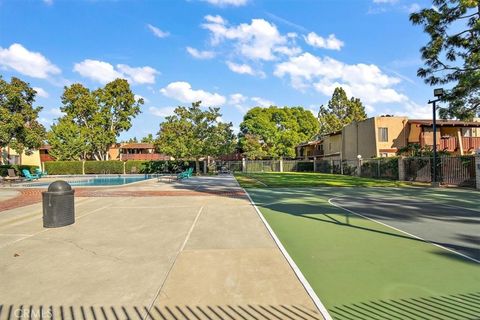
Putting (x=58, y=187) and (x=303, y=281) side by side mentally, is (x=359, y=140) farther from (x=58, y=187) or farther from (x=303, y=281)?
(x=303, y=281)

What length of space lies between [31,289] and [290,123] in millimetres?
59462

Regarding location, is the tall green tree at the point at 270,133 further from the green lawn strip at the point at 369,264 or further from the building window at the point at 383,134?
the green lawn strip at the point at 369,264

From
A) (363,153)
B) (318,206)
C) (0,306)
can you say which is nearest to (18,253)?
(0,306)

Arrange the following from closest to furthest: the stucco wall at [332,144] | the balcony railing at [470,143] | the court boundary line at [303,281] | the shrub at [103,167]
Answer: the court boundary line at [303,281], the balcony railing at [470,143], the shrub at [103,167], the stucco wall at [332,144]

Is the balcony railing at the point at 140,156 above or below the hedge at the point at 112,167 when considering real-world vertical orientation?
above

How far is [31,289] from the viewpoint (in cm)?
429

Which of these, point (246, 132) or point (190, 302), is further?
point (246, 132)

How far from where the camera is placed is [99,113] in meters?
51.9

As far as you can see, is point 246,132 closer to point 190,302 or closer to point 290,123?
point 290,123

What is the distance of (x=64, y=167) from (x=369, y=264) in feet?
170

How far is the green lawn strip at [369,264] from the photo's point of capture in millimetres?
4184

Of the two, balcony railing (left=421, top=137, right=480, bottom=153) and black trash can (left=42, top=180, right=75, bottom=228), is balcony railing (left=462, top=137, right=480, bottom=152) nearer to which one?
balcony railing (left=421, top=137, right=480, bottom=153)

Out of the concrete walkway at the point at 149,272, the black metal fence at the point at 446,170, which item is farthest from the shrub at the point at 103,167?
the concrete walkway at the point at 149,272

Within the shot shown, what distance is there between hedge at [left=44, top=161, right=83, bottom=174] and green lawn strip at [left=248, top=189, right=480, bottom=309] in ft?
156
